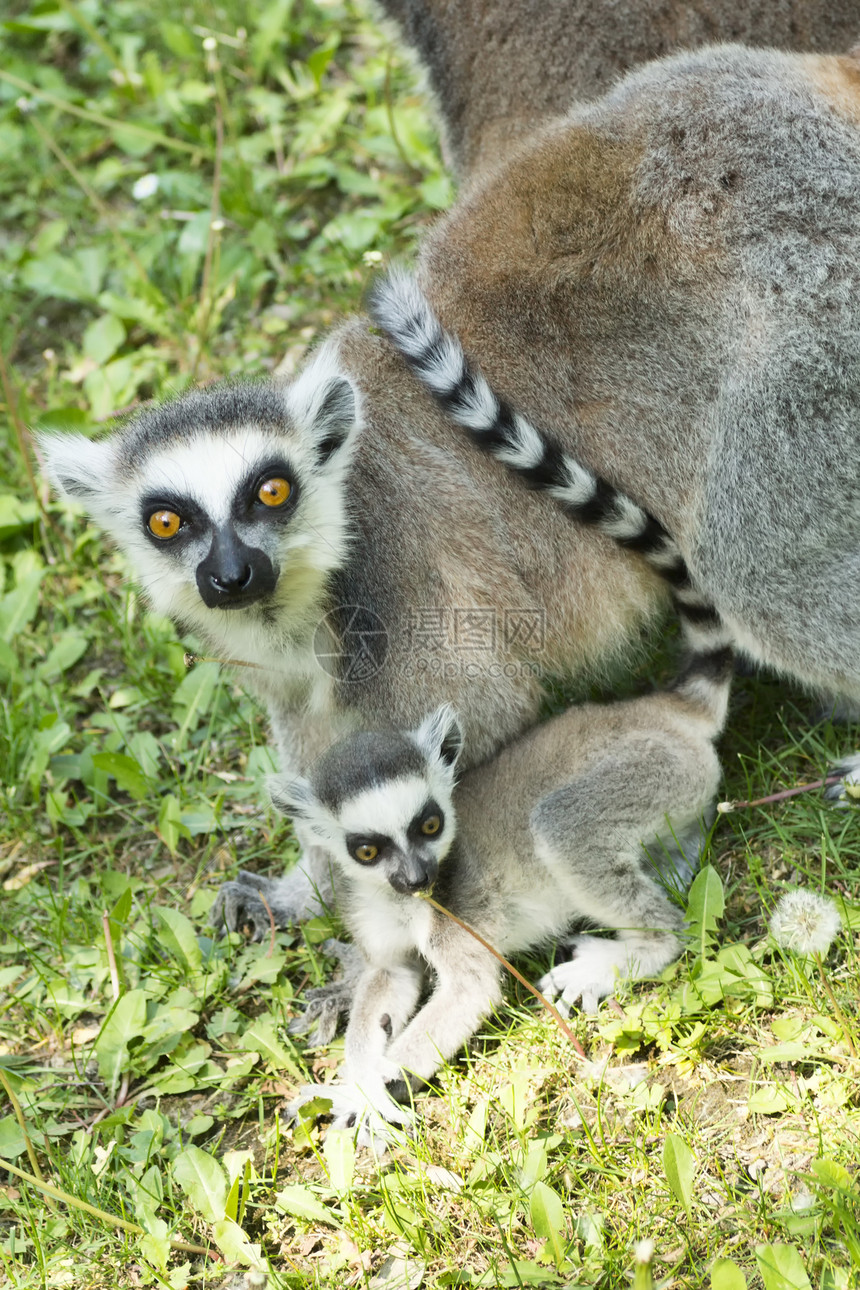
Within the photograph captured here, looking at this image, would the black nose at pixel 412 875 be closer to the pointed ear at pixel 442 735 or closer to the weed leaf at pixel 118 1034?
the pointed ear at pixel 442 735

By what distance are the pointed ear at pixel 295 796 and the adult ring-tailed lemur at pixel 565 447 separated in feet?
0.81

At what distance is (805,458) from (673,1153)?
1.96 m

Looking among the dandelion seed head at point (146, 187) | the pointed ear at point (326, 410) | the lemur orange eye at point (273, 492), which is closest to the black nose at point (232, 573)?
the lemur orange eye at point (273, 492)

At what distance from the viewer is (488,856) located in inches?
148

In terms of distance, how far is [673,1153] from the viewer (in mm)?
2949

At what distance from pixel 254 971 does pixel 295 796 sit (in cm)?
67

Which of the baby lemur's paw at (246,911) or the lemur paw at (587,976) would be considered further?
the baby lemur's paw at (246,911)

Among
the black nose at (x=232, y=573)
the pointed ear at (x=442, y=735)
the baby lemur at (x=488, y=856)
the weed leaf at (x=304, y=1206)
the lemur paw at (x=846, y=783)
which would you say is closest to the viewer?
the weed leaf at (x=304, y=1206)

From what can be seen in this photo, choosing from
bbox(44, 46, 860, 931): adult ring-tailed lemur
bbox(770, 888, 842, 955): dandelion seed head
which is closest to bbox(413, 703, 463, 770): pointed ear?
bbox(44, 46, 860, 931): adult ring-tailed lemur

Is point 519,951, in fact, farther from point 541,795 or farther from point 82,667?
point 82,667

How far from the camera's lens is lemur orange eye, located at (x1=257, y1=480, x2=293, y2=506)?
136 inches

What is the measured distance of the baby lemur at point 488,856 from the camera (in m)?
3.53

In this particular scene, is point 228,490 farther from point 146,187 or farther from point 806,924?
point 146,187

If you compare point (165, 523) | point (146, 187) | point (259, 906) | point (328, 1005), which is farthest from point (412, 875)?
point (146, 187)
